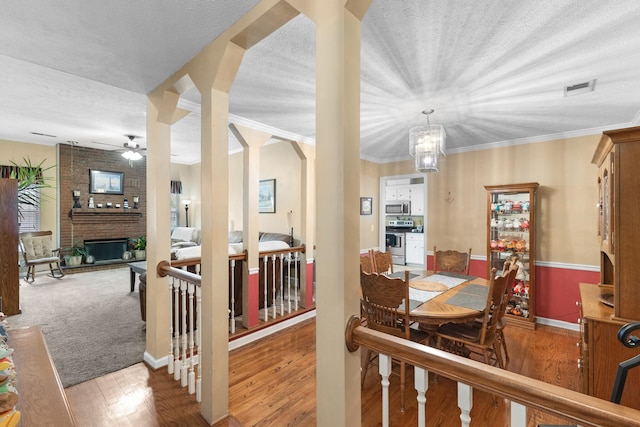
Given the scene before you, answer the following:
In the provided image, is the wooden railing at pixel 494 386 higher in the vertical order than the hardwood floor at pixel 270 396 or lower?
higher

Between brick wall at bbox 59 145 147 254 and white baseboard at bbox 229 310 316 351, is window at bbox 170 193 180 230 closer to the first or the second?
brick wall at bbox 59 145 147 254

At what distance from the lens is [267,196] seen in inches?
228

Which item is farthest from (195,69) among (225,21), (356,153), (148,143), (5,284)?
(5,284)

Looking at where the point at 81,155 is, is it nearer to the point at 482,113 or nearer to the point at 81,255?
the point at 81,255

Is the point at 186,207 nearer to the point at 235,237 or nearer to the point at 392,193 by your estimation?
the point at 235,237

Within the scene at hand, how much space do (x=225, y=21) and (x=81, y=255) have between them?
23.6 ft

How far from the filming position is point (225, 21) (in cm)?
173

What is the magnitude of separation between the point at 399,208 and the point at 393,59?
5.47m

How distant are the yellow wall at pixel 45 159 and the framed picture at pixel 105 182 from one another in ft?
2.14

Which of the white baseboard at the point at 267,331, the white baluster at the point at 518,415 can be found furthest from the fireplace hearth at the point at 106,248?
the white baluster at the point at 518,415

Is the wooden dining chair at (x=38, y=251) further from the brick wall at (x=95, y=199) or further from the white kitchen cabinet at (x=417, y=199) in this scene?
the white kitchen cabinet at (x=417, y=199)

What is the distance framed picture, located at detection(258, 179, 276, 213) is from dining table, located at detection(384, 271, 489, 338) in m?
3.21

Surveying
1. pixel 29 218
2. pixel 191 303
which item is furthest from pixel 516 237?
pixel 29 218

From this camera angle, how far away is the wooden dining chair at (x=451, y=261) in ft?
12.1
